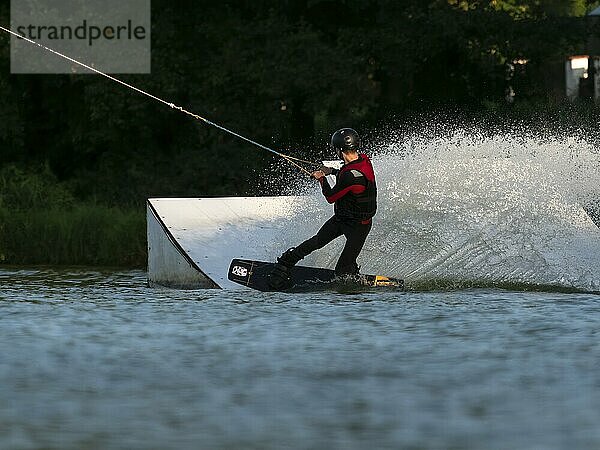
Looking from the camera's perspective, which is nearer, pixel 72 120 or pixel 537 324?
pixel 537 324

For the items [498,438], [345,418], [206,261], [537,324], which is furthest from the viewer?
[206,261]

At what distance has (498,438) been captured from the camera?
795cm

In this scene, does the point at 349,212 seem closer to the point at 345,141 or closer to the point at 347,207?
the point at 347,207

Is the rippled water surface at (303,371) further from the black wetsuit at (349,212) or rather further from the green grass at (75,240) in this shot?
the green grass at (75,240)

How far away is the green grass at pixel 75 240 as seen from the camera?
22.7 metres

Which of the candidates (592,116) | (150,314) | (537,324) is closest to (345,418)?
(537,324)

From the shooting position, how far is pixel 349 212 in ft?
51.5

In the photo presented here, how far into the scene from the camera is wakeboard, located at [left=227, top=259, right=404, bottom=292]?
15953 mm

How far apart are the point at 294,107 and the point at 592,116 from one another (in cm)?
543

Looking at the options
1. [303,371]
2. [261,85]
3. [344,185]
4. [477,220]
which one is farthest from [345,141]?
[261,85]

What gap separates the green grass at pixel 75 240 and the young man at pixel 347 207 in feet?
22.1

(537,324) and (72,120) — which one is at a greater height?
(72,120)

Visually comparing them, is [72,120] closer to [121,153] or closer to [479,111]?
[121,153]

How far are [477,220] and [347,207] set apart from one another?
2.13 m
